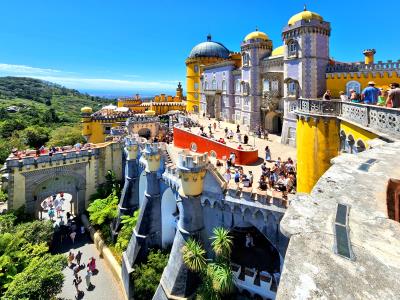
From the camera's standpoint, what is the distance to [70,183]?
2569 centimetres

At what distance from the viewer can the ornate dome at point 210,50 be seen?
45469 millimetres

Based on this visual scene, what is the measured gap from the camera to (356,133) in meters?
9.14

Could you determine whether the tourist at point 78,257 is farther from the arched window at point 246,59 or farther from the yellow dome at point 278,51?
the yellow dome at point 278,51

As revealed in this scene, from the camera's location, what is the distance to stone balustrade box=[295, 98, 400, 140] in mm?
6816

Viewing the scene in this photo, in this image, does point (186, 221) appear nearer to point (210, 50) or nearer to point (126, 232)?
point (126, 232)

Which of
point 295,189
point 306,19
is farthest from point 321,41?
point 295,189

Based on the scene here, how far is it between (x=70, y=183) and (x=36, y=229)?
6.51 meters

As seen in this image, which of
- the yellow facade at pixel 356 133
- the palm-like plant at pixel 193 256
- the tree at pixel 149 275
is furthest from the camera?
the tree at pixel 149 275

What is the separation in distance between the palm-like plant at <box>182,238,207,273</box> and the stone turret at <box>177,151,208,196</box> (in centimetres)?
267

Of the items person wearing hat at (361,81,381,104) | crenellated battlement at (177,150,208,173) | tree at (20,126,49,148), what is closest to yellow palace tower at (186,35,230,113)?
tree at (20,126,49,148)

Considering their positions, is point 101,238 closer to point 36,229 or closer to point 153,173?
point 36,229

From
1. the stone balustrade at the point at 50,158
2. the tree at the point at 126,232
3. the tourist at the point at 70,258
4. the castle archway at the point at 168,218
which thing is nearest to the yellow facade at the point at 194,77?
the stone balustrade at the point at 50,158

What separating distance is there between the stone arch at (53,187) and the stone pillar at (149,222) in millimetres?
10498

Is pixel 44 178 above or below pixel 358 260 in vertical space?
below
